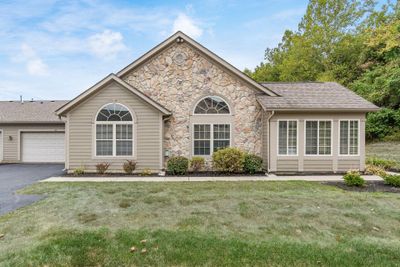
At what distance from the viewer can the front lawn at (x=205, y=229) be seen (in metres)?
3.68

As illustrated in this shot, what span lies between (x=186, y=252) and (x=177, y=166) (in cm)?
763

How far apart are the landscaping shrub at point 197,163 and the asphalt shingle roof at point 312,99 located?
396cm

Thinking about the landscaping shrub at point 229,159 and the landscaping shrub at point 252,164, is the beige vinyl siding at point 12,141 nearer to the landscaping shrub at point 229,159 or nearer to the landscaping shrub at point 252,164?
the landscaping shrub at point 229,159

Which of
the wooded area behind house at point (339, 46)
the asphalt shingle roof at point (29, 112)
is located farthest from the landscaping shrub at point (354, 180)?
the wooded area behind house at point (339, 46)

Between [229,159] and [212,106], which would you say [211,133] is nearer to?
[212,106]

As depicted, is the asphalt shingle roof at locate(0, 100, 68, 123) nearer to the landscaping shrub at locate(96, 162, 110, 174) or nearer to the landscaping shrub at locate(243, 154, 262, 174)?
the landscaping shrub at locate(96, 162, 110, 174)

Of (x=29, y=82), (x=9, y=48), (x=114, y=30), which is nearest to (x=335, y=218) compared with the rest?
(x=114, y=30)

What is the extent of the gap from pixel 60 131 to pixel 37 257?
15042 millimetres

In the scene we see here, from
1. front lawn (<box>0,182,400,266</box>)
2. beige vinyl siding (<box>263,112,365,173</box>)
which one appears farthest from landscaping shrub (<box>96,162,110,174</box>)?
beige vinyl siding (<box>263,112,365,173</box>)

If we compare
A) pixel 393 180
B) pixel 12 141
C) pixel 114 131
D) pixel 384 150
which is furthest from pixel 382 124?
pixel 12 141

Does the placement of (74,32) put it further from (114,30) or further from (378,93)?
(378,93)

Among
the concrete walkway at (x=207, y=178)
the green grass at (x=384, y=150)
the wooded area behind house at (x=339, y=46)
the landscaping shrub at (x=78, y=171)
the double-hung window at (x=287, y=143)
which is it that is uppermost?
the wooded area behind house at (x=339, y=46)

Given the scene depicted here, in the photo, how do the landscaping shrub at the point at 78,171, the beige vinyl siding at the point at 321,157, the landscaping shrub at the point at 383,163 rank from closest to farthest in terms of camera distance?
the landscaping shrub at the point at 78,171 < the beige vinyl siding at the point at 321,157 < the landscaping shrub at the point at 383,163

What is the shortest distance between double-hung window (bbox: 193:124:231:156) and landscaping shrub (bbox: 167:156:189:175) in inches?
41.0
